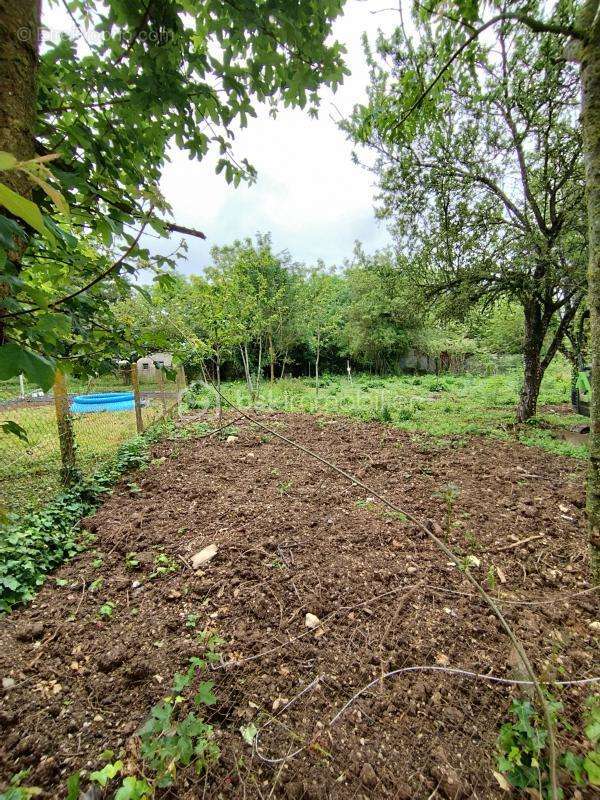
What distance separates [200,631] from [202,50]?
287cm

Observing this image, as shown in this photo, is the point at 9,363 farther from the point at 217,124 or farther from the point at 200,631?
the point at 200,631

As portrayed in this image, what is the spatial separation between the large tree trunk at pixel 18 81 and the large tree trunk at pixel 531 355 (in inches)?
268

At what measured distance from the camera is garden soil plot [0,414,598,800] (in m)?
1.22

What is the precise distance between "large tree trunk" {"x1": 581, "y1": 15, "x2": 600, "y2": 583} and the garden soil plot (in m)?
0.60

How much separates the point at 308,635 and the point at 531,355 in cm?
619

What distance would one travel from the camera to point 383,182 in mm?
5422

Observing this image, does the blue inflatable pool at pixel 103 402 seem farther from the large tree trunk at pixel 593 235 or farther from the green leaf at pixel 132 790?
the large tree trunk at pixel 593 235

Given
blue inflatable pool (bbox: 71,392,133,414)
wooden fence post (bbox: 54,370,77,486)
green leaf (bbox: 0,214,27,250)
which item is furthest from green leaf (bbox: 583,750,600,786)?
blue inflatable pool (bbox: 71,392,133,414)

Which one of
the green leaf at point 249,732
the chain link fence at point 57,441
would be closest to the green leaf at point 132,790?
the green leaf at point 249,732

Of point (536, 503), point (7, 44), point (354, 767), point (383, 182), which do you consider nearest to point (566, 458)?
point (536, 503)

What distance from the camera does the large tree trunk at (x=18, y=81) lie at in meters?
0.74

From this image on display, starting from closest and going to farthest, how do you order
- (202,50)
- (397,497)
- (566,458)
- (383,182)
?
(202,50)
(397,497)
(566,458)
(383,182)

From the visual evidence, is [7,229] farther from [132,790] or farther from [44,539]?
[44,539]

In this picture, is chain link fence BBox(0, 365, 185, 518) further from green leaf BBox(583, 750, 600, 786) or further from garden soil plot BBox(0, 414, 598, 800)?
green leaf BBox(583, 750, 600, 786)
